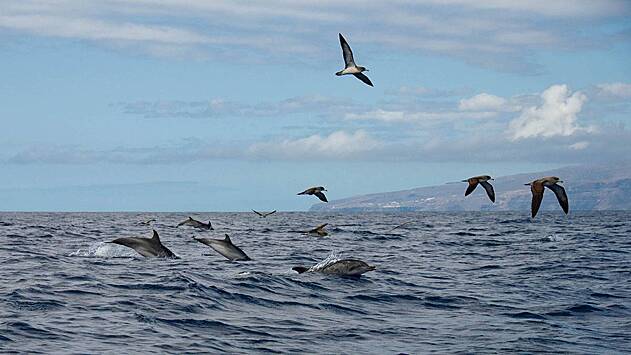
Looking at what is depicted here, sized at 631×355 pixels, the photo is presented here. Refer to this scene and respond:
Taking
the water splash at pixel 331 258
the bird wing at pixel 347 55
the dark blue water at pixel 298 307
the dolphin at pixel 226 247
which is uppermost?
the bird wing at pixel 347 55

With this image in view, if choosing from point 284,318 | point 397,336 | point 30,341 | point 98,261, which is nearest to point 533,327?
point 397,336

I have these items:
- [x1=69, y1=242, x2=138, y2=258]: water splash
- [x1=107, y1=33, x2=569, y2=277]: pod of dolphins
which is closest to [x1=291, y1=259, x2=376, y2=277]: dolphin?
[x1=107, y1=33, x2=569, y2=277]: pod of dolphins

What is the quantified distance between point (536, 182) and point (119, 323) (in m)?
8.78

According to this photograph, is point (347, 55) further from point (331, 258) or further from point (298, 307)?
point (298, 307)

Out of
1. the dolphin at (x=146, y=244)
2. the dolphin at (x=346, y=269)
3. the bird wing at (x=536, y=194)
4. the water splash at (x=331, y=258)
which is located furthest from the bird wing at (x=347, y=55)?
the bird wing at (x=536, y=194)

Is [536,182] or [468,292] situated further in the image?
→ [468,292]

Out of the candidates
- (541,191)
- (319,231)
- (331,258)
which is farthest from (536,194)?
(319,231)

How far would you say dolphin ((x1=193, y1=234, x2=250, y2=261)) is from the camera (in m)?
21.4

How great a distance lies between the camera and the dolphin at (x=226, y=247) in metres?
21.4

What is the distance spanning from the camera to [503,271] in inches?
1060

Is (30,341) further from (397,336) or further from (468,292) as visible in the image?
(468,292)

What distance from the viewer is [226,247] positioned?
23.1 meters

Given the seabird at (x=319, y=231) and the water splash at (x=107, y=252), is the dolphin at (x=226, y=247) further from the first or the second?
the water splash at (x=107, y=252)

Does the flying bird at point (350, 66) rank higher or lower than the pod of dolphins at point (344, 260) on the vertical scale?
higher
